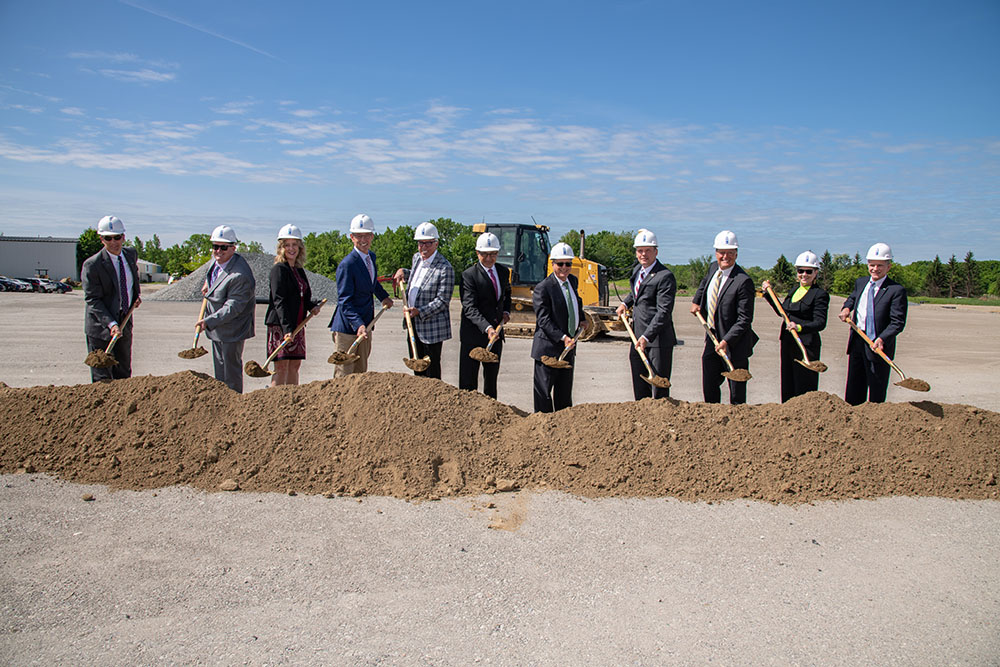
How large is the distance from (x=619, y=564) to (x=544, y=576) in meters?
0.45

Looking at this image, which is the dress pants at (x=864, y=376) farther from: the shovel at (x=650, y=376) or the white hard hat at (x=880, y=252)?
the shovel at (x=650, y=376)

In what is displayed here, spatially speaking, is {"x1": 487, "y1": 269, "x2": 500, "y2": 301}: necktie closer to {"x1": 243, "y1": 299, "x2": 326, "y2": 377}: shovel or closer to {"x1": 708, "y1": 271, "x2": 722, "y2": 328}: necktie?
{"x1": 243, "y1": 299, "x2": 326, "y2": 377}: shovel

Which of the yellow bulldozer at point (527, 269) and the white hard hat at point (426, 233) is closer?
the white hard hat at point (426, 233)

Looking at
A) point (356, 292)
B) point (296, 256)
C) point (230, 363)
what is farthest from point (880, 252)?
point (230, 363)

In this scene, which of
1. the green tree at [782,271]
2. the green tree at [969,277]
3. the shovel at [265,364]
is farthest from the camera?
the green tree at [969,277]

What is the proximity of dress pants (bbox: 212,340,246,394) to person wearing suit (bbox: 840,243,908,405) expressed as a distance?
5536mm

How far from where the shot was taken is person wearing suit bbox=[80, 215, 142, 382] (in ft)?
19.7

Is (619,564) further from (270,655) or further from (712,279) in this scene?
(712,279)

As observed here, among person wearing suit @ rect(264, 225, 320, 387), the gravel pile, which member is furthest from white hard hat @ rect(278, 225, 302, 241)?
the gravel pile

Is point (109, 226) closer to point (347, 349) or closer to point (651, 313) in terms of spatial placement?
point (347, 349)

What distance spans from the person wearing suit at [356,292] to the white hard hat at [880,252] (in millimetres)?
4449

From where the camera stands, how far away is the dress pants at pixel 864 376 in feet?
20.1

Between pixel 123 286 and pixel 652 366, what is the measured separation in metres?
4.84

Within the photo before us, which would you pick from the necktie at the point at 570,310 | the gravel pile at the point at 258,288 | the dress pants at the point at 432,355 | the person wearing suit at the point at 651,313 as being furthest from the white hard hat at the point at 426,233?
the gravel pile at the point at 258,288
